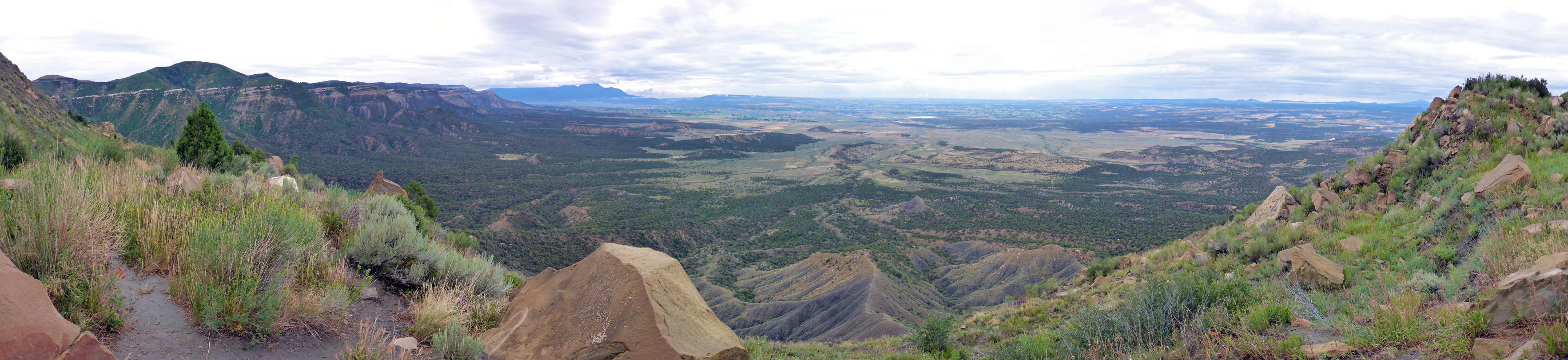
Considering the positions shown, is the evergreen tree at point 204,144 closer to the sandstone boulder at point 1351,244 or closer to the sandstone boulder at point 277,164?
the sandstone boulder at point 277,164

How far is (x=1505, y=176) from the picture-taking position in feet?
30.6

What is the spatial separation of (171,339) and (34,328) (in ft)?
2.85

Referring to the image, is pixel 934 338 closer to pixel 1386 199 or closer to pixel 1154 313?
pixel 1154 313

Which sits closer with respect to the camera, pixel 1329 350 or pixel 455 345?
pixel 1329 350

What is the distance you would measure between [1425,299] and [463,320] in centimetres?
968

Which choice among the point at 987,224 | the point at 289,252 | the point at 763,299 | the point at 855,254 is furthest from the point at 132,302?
the point at 987,224

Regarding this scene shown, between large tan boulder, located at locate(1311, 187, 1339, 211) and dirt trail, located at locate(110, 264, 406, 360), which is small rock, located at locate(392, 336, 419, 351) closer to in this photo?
dirt trail, located at locate(110, 264, 406, 360)

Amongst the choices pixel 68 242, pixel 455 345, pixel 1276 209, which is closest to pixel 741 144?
pixel 1276 209

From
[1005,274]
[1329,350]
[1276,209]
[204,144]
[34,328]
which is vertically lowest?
[1005,274]

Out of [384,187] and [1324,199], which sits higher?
[1324,199]

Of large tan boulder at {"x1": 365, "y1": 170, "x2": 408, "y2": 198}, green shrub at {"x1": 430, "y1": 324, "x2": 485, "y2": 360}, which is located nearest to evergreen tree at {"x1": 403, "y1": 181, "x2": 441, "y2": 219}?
large tan boulder at {"x1": 365, "y1": 170, "x2": 408, "y2": 198}

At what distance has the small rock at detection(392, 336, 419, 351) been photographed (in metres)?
5.33

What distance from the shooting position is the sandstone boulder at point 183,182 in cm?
837

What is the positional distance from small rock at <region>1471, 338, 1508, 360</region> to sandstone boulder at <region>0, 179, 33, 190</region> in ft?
40.1
